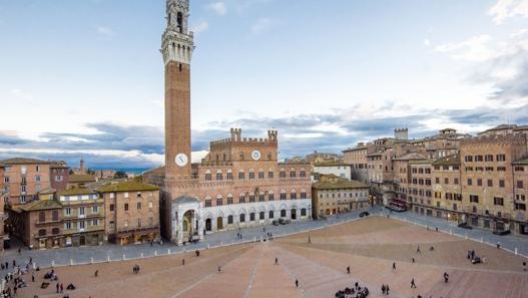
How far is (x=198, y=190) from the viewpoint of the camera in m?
60.1

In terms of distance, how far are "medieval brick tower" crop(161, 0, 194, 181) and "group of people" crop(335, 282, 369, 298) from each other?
35991 millimetres

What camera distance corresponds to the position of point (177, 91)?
59094 mm

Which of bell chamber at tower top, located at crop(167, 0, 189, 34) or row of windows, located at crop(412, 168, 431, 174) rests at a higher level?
bell chamber at tower top, located at crop(167, 0, 189, 34)

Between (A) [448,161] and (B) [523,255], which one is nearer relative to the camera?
(B) [523,255]

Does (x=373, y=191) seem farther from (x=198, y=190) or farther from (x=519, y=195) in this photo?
(x=198, y=190)

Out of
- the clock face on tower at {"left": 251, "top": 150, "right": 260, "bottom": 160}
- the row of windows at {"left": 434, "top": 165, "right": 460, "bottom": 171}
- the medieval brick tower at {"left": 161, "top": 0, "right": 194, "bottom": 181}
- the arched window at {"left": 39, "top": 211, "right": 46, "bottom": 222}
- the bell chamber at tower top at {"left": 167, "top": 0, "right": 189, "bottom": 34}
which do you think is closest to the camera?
the arched window at {"left": 39, "top": 211, "right": 46, "bottom": 222}

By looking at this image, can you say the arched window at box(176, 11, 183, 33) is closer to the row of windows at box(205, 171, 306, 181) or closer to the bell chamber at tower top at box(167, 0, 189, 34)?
the bell chamber at tower top at box(167, 0, 189, 34)

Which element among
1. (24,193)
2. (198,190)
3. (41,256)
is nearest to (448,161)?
(198,190)

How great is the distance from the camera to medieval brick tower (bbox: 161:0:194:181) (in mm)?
57906

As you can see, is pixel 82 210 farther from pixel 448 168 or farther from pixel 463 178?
pixel 463 178

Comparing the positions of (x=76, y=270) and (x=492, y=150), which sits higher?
(x=492, y=150)

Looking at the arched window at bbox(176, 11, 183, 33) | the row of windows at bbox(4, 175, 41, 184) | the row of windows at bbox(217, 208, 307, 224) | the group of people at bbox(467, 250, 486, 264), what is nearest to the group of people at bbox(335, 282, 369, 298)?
the group of people at bbox(467, 250, 486, 264)

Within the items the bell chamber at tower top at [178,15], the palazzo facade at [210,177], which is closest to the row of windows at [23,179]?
the palazzo facade at [210,177]

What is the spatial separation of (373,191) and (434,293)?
192ft
